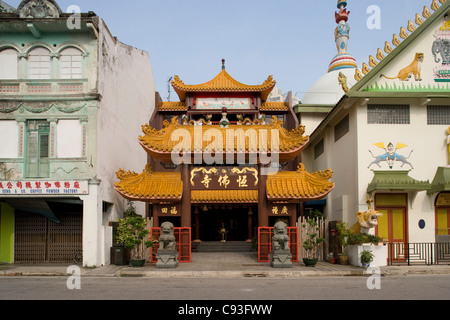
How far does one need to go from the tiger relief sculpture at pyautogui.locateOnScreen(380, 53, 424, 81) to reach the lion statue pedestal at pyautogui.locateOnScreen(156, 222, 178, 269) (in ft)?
40.8

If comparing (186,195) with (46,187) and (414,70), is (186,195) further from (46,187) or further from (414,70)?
(414,70)

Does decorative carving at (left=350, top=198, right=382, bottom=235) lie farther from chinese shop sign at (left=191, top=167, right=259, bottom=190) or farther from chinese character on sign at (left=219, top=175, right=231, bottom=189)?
chinese character on sign at (left=219, top=175, right=231, bottom=189)

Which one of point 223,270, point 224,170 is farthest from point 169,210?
point 223,270

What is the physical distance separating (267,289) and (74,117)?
11.8 meters

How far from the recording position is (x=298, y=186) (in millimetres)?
19453

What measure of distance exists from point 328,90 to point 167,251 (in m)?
17.4

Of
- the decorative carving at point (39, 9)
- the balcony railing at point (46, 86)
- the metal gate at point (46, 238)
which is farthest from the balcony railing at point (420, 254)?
the decorative carving at point (39, 9)

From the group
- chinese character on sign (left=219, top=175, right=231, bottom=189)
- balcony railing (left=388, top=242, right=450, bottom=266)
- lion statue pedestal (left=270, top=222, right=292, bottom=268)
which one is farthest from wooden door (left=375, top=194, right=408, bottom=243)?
chinese character on sign (left=219, top=175, right=231, bottom=189)

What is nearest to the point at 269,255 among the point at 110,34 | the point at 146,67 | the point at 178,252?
the point at 178,252

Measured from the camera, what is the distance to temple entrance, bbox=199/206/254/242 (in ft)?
93.3

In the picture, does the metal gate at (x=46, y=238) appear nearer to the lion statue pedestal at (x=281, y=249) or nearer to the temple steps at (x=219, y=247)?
the temple steps at (x=219, y=247)

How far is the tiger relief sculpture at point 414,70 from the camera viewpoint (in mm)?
20062

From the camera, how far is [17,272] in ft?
55.4

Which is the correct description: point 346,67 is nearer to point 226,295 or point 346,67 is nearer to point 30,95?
point 30,95
